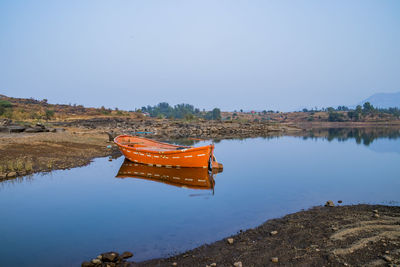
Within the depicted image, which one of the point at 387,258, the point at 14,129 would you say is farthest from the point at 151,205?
the point at 14,129

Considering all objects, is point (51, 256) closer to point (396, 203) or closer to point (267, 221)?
point (267, 221)

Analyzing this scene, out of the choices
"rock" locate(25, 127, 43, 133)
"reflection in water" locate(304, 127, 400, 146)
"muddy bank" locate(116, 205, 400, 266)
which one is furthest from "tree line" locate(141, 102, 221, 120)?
"muddy bank" locate(116, 205, 400, 266)

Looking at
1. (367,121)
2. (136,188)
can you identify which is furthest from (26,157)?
(367,121)

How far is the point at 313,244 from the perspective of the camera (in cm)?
664

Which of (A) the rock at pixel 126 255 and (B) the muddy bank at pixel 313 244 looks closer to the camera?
(B) the muddy bank at pixel 313 244

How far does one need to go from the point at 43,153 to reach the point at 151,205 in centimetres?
1133

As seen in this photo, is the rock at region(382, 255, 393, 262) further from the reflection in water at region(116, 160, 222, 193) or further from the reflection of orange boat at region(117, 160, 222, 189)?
the reflection of orange boat at region(117, 160, 222, 189)

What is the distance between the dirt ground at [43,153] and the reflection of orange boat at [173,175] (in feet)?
10.7

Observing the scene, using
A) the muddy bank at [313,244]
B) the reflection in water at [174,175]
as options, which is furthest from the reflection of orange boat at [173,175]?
the muddy bank at [313,244]

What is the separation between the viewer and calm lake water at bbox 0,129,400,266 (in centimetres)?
824

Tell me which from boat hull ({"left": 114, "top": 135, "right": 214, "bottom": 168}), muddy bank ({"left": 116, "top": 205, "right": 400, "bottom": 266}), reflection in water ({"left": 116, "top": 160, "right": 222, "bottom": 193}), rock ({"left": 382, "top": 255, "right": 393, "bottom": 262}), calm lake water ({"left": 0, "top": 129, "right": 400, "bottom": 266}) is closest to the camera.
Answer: rock ({"left": 382, "top": 255, "right": 393, "bottom": 262})

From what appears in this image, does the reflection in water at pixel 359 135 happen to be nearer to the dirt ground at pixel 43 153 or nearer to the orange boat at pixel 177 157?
the orange boat at pixel 177 157

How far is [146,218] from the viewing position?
34.3 feet

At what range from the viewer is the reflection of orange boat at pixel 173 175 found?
A: 51.1ft
